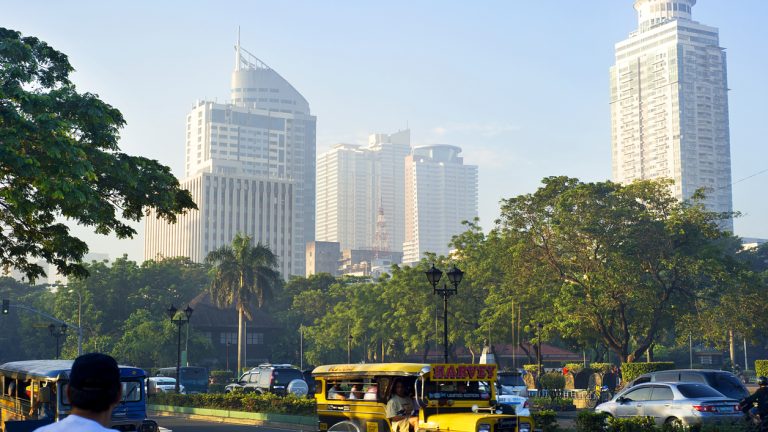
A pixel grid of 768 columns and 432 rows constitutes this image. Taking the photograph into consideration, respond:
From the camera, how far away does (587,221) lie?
158 ft

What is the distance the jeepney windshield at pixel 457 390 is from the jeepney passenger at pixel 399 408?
0.87 m

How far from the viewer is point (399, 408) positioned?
46.0 feet

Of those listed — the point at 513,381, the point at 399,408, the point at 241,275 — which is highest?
the point at 241,275

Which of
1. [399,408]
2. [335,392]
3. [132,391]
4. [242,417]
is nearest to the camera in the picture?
[399,408]

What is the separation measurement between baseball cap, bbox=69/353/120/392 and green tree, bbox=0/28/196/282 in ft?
46.7

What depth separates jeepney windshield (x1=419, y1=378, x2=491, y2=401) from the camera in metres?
13.3

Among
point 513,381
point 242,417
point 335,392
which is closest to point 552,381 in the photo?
point 513,381

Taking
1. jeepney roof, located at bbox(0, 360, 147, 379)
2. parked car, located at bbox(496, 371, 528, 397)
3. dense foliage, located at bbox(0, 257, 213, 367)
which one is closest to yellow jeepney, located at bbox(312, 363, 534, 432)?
jeepney roof, located at bbox(0, 360, 147, 379)

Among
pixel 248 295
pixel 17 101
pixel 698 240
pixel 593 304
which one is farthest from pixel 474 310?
pixel 17 101

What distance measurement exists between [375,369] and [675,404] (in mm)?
9254

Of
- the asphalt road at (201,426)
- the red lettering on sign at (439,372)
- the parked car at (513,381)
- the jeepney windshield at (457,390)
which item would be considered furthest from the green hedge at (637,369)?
the red lettering on sign at (439,372)

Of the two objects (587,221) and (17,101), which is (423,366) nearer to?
(17,101)

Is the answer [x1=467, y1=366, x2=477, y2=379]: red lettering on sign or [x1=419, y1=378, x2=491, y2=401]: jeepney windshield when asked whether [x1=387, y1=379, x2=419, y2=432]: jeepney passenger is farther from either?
[x1=467, y1=366, x2=477, y2=379]: red lettering on sign

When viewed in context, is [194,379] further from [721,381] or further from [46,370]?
[721,381]
